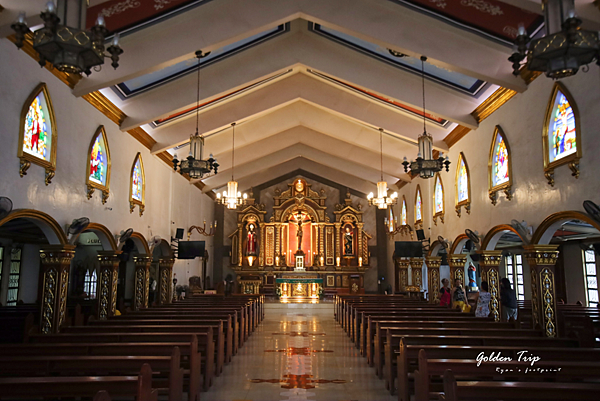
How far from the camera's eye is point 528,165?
396 inches

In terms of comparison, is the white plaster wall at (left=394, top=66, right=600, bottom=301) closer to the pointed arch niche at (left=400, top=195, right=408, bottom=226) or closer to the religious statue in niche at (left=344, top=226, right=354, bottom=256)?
the pointed arch niche at (left=400, top=195, right=408, bottom=226)

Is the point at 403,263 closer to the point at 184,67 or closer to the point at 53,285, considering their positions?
the point at 184,67

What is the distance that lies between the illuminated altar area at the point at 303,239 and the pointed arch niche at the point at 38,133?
17315 mm

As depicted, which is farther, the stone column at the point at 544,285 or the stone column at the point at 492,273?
the stone column at the point at 492,273

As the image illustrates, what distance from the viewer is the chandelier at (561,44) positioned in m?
4.24

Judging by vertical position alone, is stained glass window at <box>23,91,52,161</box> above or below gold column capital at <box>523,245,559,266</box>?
above

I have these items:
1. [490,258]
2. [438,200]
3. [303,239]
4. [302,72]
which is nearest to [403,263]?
[438,200]

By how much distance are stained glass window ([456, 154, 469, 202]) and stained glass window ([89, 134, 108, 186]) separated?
1003cm

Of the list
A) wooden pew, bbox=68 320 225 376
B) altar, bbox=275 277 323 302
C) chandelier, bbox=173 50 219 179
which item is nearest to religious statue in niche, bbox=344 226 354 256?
altar, bbox=275 277 323 302

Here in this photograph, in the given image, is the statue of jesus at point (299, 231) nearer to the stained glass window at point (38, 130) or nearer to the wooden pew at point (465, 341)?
the stained glass window at point (38, 130)

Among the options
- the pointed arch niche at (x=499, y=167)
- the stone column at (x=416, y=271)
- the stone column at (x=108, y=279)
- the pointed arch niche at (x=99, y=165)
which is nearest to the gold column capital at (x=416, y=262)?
the stone column at (x=416, y=271)

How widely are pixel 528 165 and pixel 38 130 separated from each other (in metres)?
10.0

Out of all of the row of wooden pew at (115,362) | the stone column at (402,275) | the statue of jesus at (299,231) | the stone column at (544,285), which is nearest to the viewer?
the row of wooden pew at (115,362)

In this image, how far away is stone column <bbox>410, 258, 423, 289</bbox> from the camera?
20.1 metres
